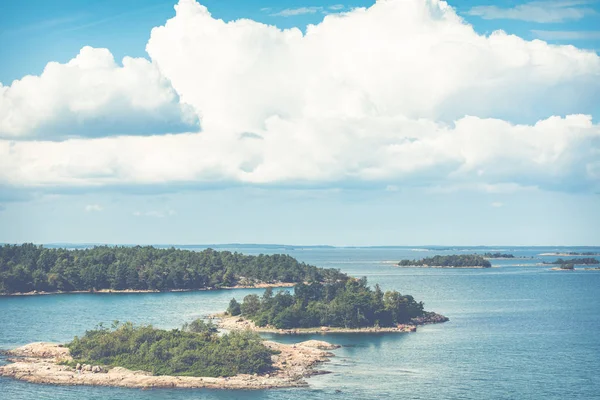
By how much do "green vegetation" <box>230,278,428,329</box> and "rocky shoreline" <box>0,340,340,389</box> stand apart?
27261 mm

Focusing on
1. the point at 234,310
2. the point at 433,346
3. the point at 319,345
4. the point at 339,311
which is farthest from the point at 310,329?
the point at 433,346

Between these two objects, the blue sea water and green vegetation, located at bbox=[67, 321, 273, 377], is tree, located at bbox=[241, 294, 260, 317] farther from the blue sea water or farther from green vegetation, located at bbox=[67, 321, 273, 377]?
green vegetation, located at bbox=[67, 321, 273, 377]

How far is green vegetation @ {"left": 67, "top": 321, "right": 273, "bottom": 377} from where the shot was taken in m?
80.4

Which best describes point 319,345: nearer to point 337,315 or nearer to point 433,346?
point 433,346

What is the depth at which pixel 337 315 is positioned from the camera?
4648 inches

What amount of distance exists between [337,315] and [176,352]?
135 feet

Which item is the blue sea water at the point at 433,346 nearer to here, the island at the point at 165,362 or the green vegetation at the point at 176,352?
the island at the point at 165,362

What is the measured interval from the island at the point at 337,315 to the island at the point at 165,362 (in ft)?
84.6

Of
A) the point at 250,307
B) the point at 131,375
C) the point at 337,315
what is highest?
the point at 250,307

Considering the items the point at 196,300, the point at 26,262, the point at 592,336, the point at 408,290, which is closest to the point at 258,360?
the point at 592,336

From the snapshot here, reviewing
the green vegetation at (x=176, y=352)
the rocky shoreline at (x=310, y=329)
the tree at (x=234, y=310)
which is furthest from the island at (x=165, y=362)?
the tree at (x=234, y=310)

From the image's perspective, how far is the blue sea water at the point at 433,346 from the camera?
74.6 meters

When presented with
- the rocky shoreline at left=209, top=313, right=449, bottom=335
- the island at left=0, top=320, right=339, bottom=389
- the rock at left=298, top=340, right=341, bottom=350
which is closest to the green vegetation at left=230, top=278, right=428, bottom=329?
the rocky shoreline at left=209, top=313, right=449, bottom=335

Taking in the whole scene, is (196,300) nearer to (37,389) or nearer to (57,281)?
(57,281)
